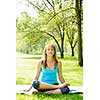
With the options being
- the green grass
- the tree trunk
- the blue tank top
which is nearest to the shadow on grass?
the green grass

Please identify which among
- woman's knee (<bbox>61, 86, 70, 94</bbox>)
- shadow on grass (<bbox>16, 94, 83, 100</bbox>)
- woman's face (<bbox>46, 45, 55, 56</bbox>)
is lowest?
shadow on grass (<bbox>16, 94, 83, 100</bbox>)

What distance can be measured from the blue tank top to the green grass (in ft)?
0.22

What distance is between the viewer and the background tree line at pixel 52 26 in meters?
1.83

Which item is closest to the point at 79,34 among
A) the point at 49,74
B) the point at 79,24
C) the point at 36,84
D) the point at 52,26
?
the point at 79,24

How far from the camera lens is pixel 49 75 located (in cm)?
184

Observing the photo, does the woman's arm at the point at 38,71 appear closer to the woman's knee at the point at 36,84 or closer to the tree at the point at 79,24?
the woman's knee at the point at 36,84

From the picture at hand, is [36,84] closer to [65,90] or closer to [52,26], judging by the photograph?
[65,90]

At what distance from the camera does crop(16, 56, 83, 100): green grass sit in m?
1.80

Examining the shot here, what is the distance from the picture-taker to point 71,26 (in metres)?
1.88

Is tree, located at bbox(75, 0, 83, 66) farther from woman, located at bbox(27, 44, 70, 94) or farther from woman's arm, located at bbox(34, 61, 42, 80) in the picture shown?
woman's arm, located at bbox(34, 61, 42, 80)

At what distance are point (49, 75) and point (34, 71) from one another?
119mm
